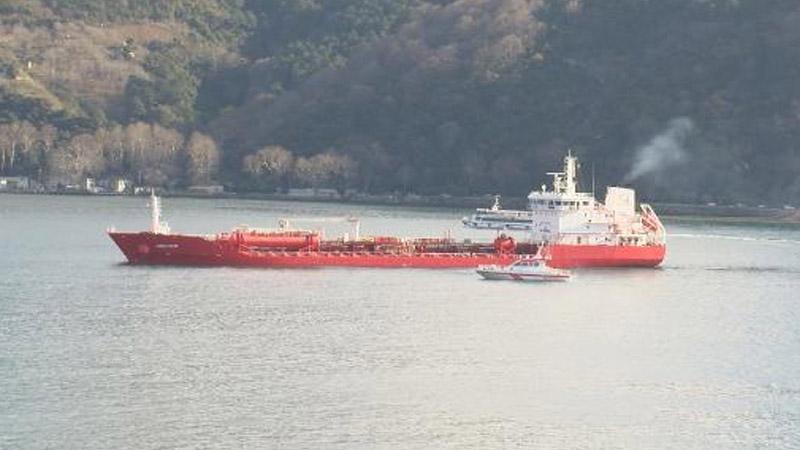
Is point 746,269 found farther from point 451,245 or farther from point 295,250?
point 295,250

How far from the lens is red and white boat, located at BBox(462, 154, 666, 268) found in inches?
4203

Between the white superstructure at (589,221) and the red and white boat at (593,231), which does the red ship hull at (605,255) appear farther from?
the white superstructure at (589,221)

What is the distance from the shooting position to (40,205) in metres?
171

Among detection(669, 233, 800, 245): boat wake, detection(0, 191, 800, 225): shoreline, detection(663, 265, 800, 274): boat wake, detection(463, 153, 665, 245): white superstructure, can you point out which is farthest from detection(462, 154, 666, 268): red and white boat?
detection(0, 191, 800, 225): shoreline

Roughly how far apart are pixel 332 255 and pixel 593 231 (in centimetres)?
1496

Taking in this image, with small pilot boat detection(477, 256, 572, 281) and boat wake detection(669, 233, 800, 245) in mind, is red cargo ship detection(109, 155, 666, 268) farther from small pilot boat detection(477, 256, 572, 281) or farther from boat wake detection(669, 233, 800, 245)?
boat wake detection(669, 233, 800, 245)

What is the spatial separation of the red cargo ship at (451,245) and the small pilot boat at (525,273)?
195 inches

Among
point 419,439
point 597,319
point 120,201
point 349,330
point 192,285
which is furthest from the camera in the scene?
point 120,201

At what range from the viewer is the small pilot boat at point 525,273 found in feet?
320

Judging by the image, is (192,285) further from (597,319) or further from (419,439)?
(419,439)

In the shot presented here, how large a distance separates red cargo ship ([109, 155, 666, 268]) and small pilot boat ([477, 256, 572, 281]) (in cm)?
496

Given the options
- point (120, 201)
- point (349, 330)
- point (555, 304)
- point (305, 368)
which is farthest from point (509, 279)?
point (120, 201)

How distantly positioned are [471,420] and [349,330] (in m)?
17.8

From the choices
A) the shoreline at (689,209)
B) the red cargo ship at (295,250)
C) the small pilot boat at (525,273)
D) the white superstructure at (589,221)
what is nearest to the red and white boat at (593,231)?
the white superstructure at (589,221)
